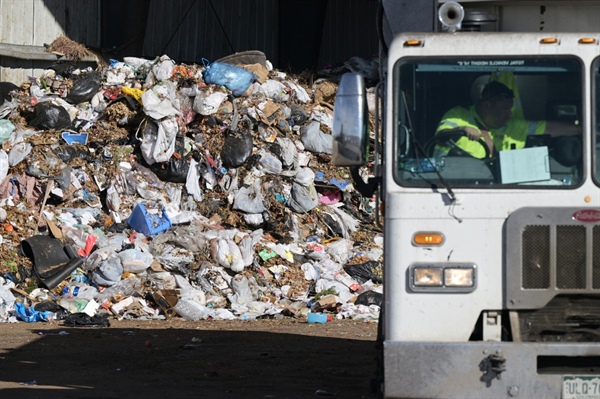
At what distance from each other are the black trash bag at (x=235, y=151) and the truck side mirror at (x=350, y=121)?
8479 millimetres

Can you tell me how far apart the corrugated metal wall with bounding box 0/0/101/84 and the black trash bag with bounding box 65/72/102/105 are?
1386 mm

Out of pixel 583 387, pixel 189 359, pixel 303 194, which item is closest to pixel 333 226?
pixel 303 194

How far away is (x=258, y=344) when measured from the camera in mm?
10117

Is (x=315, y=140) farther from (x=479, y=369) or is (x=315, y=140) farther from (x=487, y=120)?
(x=479, y=369)

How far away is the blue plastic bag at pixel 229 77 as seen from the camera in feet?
48.3

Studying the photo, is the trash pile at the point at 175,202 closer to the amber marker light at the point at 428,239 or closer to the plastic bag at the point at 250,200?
the plastic bag at the point at 250,200

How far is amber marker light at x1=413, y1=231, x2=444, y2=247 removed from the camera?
5.38 m

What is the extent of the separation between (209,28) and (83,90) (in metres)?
5.50

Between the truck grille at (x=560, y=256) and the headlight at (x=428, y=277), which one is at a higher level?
the truck grille at (x=560, y=256)

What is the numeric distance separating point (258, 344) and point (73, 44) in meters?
7.98

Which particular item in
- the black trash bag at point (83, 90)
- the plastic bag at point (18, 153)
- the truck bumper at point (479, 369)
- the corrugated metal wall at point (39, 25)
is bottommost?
the truck bumper at point (479, 369)

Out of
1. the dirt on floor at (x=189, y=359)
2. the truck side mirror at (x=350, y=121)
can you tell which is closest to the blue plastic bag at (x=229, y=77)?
the dirt on floor at (x=189, y=359)

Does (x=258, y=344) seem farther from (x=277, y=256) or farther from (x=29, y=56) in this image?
(x=29, y=56)

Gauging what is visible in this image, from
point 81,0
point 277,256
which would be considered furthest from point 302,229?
point 81,0
